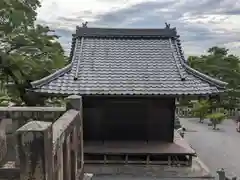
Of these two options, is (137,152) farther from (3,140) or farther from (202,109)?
(202,109)

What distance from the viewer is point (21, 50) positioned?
363 inches

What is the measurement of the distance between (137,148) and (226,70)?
1780cm

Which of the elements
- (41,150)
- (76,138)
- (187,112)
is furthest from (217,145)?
(41,150)

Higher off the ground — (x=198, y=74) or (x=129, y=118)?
(x=198, y=74)

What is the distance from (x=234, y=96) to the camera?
2522 cm

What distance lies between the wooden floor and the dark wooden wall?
0.64 ft

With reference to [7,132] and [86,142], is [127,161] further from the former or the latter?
[7,132]

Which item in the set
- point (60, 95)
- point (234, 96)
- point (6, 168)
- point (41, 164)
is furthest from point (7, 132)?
point (234, 96)

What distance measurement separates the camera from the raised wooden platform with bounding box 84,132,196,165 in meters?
8.88

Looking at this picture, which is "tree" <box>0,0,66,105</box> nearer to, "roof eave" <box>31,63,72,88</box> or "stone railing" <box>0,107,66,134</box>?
"roof eave" <box>31,63,72,88</box>

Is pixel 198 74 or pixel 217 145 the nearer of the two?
pixel 198 74

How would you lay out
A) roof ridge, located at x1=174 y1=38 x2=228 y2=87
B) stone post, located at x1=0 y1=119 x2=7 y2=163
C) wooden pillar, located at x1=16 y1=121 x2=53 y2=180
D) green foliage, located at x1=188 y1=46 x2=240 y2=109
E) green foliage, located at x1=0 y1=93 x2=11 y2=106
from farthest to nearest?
1. green foliage, located at x1=188 y1=46 x2=240 y2=109
2. green foliage, located at x1=0 y1=93 x2=11 y2=106
3. roof ridge, located at x1=174 y1=38 x2=228 y2=87
4. stone post, located at x1=0 y1=119 x2=7 y2=163
5. wooden pillar, located at x1=16 y1=121 x2=53 y2=180

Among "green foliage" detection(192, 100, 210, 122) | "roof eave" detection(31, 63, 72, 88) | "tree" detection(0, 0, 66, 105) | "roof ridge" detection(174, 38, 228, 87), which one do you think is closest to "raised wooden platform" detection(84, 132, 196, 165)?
"roof ridge" detection(174, 38, 228, 87)

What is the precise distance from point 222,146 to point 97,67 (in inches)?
297
